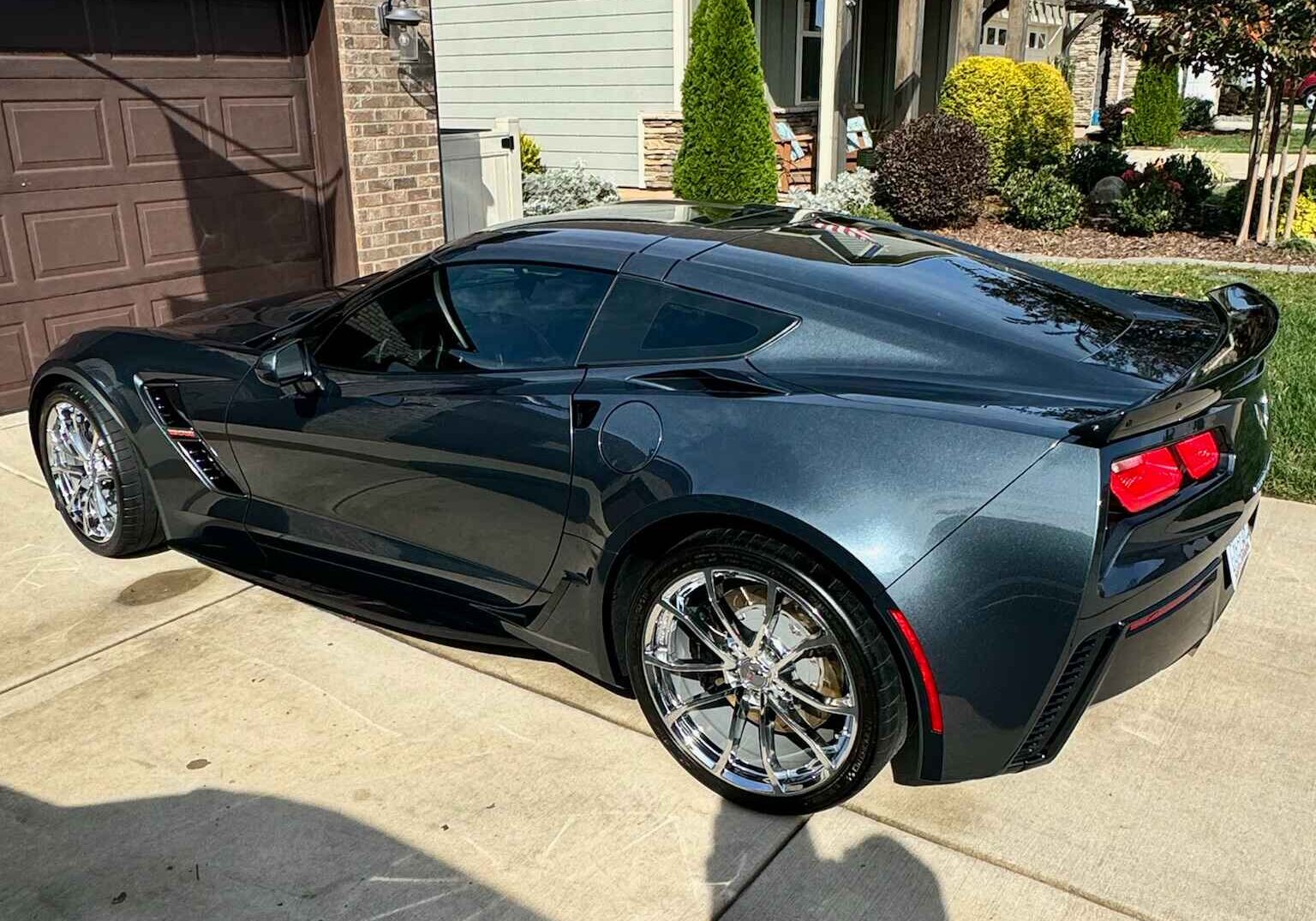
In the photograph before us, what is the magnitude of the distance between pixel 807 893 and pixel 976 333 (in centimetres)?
147

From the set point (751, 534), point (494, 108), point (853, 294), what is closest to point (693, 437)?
point (751, 534)

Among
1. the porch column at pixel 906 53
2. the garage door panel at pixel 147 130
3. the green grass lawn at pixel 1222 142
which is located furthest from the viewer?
the green grass lawn at pixel 1222 142

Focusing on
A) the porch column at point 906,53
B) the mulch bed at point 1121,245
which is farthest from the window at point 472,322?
the porch column at point 906,53

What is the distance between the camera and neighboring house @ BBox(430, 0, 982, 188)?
14008mm

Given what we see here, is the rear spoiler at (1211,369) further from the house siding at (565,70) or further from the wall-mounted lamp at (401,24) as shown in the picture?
the house siding at (565,70)

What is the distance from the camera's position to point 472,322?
362cm

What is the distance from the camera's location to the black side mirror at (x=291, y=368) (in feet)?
12.3

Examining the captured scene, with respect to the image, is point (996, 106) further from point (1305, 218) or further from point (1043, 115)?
point (1305, 218)

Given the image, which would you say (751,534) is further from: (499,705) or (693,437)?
(499,705)

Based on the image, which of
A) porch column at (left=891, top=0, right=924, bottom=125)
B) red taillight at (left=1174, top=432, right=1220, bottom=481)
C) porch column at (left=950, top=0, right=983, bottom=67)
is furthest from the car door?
porch column at (left=950, top=0, right=983, bottom=67)

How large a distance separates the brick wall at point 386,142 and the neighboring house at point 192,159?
0.5 inches

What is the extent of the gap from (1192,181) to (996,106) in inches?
112

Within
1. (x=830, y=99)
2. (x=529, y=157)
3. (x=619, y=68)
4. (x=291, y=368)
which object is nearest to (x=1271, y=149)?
(x=830, y=99)

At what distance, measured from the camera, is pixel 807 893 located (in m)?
2.77
